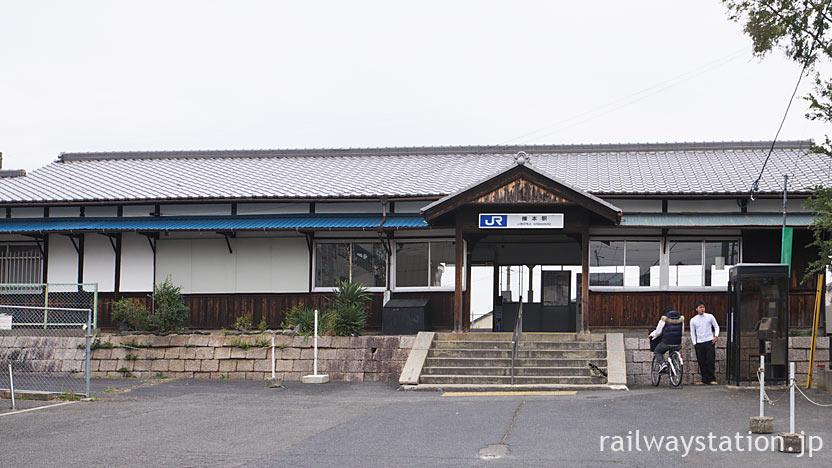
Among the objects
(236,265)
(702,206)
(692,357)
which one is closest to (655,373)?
(692,357)

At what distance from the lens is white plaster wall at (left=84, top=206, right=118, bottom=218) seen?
23.0 m

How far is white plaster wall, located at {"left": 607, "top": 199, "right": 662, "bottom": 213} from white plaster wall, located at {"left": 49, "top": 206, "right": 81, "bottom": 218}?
1434 centimetres

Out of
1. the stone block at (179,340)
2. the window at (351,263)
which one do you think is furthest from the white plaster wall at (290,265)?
the stone block at (179,340)

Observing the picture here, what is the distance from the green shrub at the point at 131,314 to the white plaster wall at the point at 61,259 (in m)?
2.02

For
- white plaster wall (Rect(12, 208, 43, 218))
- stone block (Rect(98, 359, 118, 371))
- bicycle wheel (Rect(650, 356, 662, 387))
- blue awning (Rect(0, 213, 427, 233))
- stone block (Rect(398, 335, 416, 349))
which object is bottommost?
stone block (Rect(98, 359, 118, 371))

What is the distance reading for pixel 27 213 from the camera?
23344mm

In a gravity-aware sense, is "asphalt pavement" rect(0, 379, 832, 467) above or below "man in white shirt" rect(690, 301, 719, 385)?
below

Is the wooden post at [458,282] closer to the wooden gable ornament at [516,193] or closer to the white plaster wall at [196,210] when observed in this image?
the wooden gable ornament at [516,193]

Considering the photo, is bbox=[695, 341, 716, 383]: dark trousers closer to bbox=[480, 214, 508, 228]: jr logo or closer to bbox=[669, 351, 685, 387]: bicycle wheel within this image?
bbox=[669, 351, 685, 387]: bicycle wheel

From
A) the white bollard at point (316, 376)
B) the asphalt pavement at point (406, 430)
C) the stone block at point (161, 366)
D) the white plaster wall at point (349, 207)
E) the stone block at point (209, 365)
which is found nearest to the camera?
the asphalt pavement at point (406, 430)

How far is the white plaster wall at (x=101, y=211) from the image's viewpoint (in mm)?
23016

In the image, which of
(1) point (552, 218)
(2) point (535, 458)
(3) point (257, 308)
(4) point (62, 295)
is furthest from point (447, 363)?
(4) point (62, 295)

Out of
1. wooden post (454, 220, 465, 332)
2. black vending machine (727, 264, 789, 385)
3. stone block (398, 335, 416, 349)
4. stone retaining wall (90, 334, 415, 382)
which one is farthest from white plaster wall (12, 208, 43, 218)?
black vending machine (727, 264, 789, 385)

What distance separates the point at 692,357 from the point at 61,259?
1636 cm
